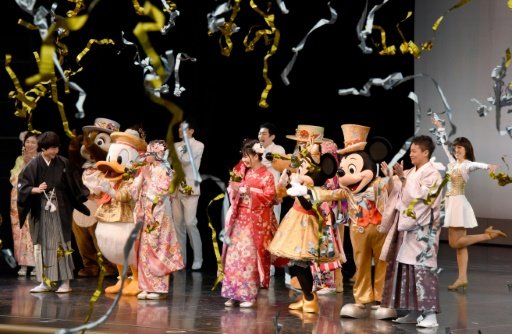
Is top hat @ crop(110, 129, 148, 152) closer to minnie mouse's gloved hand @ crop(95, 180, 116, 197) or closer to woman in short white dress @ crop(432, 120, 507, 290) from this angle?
minnie mouse's gloved hand @ crop(95, 180, 116, 197)

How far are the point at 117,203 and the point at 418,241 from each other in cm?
253

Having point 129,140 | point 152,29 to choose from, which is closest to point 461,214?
point 129,140

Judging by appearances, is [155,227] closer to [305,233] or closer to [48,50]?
[305,233]

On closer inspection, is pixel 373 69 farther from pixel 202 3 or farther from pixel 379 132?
pixel 202 3

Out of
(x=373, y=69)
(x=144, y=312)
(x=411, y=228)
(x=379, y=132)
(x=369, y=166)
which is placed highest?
(x=373, y=69)

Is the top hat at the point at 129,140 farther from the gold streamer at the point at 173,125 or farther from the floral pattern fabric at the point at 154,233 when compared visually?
the gold streamer at the point at 173,125

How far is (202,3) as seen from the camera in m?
11.3

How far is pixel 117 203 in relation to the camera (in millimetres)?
7617

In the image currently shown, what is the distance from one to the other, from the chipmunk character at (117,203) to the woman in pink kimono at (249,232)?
0.85 m

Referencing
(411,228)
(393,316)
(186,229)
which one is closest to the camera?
(411,228)

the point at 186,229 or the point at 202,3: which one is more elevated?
the point at 202,3

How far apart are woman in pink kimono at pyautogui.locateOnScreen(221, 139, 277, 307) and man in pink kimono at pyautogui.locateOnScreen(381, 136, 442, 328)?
1.10m

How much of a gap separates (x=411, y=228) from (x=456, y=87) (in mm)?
6259

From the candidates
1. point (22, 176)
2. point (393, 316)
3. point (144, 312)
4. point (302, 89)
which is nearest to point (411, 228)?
point (393, 316)
